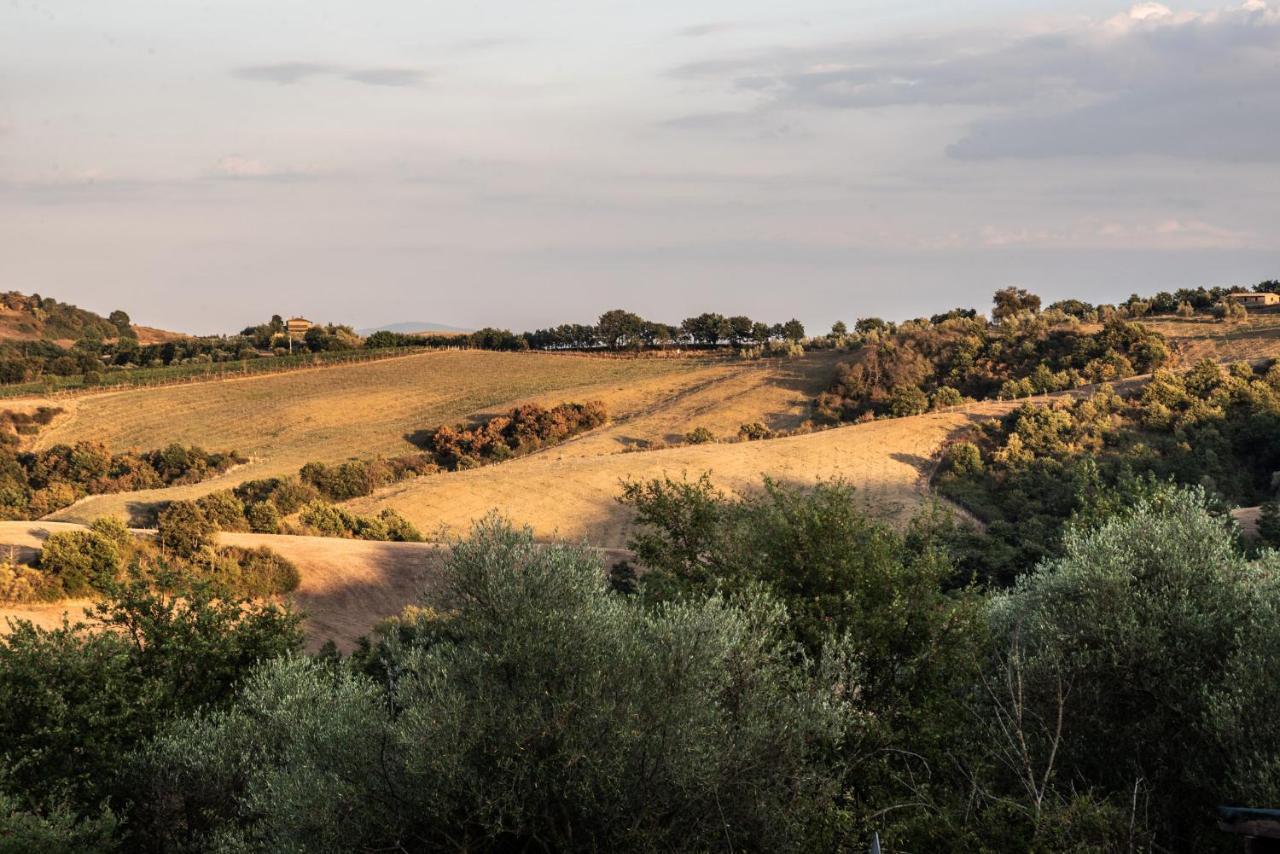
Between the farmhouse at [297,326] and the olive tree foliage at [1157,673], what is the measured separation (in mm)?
106589

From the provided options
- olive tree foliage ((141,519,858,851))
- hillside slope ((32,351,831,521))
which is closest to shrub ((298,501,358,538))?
hillside slope ((32,351,831,521))

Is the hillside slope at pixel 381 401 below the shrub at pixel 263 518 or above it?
above

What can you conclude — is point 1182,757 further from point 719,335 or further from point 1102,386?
point 719,335

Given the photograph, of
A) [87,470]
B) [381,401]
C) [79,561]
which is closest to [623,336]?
[381,401]

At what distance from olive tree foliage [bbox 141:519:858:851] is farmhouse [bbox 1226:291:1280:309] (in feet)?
257

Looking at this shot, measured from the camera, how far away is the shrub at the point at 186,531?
36.9m

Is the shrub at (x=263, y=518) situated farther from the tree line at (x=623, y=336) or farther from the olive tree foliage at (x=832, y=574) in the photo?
the tree line at (x=623, y=336)

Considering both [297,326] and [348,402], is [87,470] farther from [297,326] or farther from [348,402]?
[297,326]

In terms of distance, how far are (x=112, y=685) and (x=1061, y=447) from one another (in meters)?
44.8

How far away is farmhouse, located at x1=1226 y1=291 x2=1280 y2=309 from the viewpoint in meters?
81.9

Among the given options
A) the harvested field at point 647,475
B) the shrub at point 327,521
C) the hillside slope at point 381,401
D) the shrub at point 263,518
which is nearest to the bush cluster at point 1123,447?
the harvested field at point 647,475

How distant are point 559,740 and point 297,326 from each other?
112 m

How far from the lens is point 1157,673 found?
15961mm

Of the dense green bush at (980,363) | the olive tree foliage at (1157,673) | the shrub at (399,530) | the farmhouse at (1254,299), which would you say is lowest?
the shrub at (399,530)
